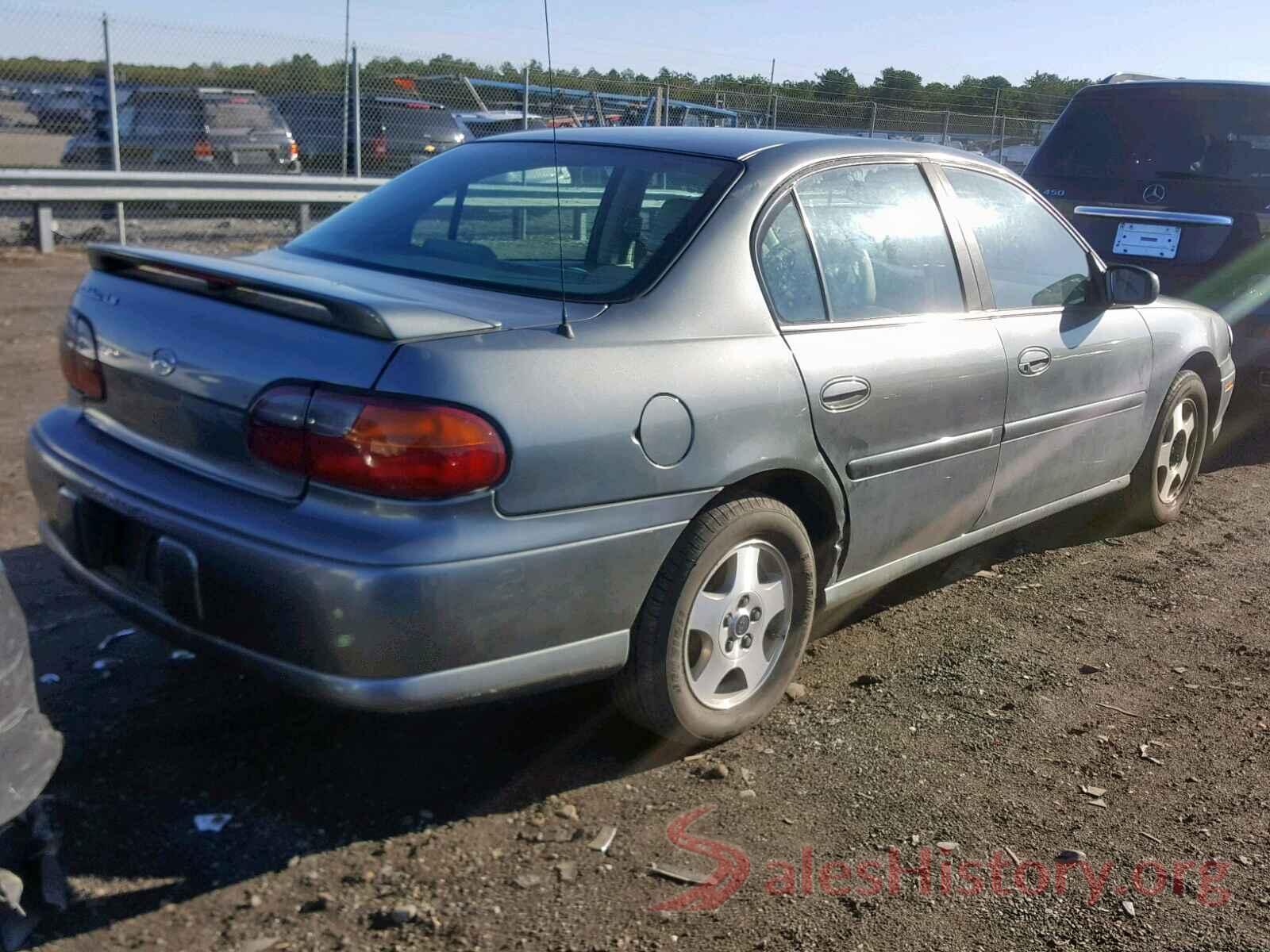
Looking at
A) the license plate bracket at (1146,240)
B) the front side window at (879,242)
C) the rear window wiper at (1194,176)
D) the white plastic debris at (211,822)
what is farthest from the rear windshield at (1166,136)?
the white plastic debris at (211,822)

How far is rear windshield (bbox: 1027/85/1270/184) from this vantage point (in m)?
6.96

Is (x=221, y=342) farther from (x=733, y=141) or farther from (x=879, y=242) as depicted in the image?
(x=879, y=242)

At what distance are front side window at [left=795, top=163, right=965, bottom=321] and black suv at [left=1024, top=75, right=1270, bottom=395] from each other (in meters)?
3.43

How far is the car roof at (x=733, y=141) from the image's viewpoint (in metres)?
3.62

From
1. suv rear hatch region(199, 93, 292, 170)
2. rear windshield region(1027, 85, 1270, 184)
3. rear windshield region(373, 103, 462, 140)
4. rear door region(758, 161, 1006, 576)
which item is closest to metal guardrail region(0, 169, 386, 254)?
suv rear hatch region(199, 93, 292, 170)

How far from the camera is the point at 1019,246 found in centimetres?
446

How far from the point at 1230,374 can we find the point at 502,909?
15.0 feet

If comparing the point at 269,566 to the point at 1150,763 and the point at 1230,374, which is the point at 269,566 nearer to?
the point at 1150,763

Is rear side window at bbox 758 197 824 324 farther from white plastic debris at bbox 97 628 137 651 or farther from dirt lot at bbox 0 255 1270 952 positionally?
white plastic debris at bbox 97 628 137 651

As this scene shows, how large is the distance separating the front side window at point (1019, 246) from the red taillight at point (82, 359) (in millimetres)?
2653

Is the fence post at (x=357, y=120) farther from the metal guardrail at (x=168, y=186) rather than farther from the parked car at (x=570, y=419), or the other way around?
the parked car at (x=570, y=419)

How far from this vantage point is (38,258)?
36.7 feet

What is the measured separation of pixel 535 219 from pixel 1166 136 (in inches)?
196

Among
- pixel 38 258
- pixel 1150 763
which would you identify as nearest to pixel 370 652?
pixel 1150 763
